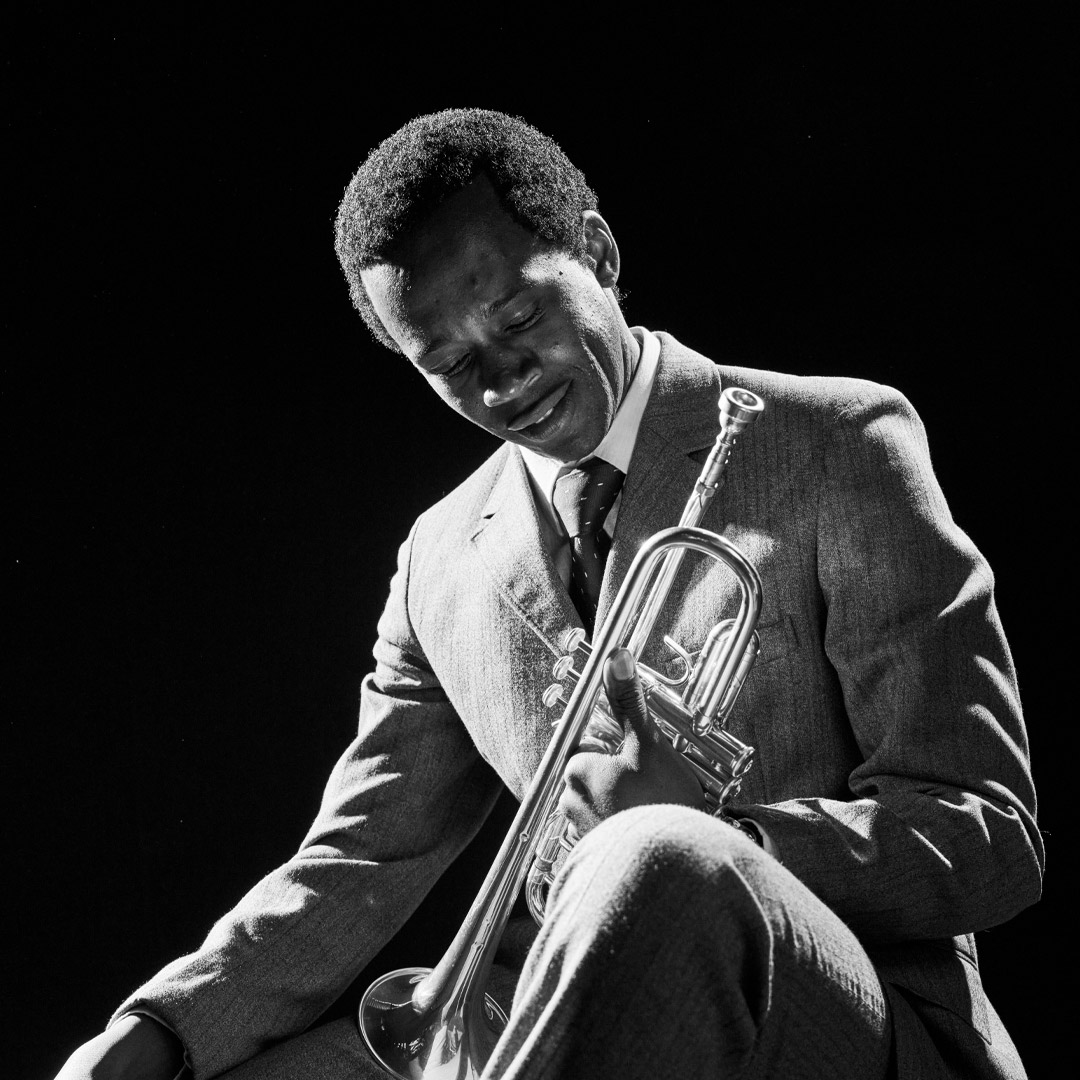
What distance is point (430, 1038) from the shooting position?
1.47 meters

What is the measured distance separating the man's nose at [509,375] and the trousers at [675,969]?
0.73 meters

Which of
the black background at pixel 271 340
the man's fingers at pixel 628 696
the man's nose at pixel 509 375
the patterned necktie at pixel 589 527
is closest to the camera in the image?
the man's fingers at pixel 628 696

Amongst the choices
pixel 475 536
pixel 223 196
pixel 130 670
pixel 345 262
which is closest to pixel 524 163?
pixel 345 262

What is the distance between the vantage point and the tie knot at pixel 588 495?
171 cm

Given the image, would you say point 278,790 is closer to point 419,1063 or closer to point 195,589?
point 195,589

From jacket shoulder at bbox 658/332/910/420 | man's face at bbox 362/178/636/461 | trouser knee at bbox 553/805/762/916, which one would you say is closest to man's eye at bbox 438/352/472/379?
man's face at bbox 362/178/636/461

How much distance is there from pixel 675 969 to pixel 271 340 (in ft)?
5.53

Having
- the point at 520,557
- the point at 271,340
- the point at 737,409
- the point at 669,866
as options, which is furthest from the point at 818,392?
the point at 271,340

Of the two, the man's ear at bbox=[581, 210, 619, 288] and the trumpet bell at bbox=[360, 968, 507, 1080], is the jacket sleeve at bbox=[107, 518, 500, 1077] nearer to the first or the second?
the trumpet bell at bbox=[360, 968, 507, 1080]

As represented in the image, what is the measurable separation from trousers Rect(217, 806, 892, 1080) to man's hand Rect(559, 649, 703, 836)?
276mm

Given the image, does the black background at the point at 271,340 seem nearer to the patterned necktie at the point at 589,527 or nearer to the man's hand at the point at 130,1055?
the patterned necktie at the point at 589,527

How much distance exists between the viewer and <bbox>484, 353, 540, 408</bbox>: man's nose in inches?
A: 62.7

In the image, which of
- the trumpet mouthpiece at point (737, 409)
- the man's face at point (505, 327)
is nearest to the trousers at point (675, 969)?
the trumpet mouthpiece at point (737, 409)

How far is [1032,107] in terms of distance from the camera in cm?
195
